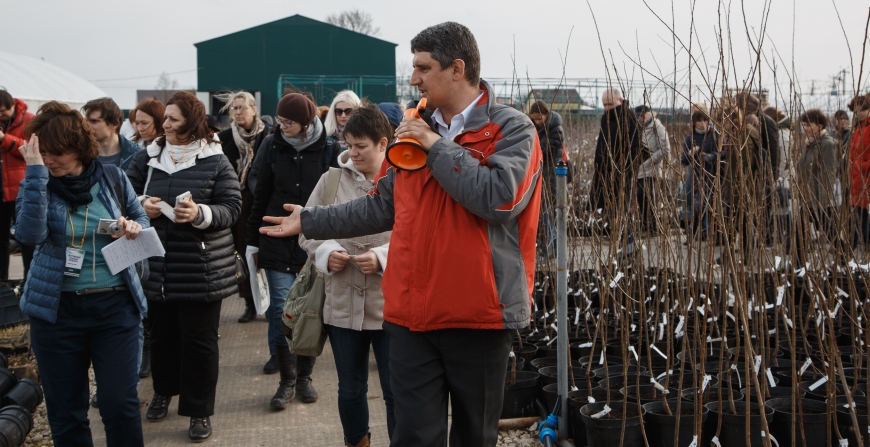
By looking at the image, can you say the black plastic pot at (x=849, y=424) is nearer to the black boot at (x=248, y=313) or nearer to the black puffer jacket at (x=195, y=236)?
the black puffer jacket at (x=195, y=236)

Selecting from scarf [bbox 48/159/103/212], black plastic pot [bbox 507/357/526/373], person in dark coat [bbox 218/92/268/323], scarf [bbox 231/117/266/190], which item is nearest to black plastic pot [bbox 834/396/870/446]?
black plastic pot [bbox 507/357/526/373]

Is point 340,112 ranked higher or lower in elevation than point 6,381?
higher

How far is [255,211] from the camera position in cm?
445

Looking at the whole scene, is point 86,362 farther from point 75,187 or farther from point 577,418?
point 577,418

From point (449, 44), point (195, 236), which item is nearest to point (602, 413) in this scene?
point (449, 44)

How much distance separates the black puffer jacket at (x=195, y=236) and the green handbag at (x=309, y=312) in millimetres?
571

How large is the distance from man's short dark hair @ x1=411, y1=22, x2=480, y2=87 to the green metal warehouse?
1101 inches

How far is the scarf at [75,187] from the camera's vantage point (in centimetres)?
302

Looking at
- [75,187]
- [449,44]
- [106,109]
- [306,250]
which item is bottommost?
[306,250]

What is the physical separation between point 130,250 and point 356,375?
39.8 inches

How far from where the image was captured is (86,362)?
3125mm

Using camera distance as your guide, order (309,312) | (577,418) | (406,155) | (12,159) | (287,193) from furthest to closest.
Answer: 1. (12,159)
2. (287,193)
3. (577,418)
4. (309,312)
5. (406,155)

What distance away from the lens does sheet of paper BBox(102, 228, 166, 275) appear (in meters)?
3.05

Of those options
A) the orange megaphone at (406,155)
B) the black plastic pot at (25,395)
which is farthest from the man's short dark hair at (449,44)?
the black plastic pot at (25,395)
